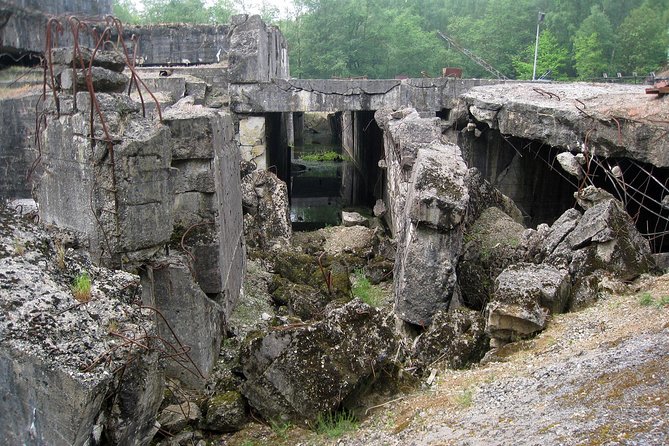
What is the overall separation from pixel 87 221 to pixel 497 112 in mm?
7871

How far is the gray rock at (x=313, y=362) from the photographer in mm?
4566

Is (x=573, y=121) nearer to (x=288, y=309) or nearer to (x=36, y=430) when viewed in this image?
(x=288, y=309)

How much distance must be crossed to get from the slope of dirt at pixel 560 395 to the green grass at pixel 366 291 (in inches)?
125

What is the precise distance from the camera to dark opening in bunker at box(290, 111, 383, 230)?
1678 centimetres

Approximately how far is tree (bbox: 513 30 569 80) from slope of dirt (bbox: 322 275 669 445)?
28.6 m

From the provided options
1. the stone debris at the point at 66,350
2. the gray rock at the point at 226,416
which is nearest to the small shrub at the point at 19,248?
the stone debris at the point at 66,350

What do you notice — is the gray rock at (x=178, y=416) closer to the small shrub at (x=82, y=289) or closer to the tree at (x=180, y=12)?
the small shrub at (x=82, y=289)

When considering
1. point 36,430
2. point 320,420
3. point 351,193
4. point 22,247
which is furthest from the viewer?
point 351,193

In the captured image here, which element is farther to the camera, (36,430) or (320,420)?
(320,420)

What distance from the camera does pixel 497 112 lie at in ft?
36.0

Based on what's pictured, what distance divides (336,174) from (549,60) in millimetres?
14820

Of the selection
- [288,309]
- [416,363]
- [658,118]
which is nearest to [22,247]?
[416,363]

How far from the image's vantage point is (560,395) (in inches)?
154

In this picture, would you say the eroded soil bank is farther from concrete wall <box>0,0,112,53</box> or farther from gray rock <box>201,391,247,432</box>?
concrete wall <box>0,0,112,53</box>
